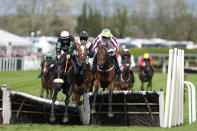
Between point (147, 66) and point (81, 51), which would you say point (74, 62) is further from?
point (147, 66)

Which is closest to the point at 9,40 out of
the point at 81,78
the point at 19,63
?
the point at 19,63

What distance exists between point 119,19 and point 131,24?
11230 millimetres

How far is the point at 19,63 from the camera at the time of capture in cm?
3225

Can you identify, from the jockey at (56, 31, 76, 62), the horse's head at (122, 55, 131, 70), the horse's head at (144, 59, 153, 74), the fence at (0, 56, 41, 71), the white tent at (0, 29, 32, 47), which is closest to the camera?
the jockey at (56, 31, 76, 62)

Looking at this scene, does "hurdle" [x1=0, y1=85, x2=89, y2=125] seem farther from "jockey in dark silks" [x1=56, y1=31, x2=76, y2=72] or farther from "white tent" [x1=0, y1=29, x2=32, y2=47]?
"white tent" [x1=0, y1=29, x2=32, y2=47]

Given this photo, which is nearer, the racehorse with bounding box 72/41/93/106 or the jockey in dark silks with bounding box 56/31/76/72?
the jockey in dark silks with bounding box 56/31/76/72

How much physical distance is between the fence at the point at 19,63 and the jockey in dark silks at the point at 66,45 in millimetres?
18708

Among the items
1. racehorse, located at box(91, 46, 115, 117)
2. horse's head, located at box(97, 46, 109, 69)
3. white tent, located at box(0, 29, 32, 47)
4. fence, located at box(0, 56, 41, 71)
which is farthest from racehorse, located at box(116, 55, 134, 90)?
white tent, located at box(0, 29, 32, 47)

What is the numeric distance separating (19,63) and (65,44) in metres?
21.8

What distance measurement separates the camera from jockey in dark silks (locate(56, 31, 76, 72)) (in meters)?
10.8

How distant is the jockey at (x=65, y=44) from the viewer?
426 inches

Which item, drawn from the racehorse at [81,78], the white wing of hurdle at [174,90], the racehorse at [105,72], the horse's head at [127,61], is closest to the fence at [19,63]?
the horse's head at [127,61]

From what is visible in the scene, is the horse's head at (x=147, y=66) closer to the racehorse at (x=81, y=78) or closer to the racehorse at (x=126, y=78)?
the racehorse at (x=126, y=78)

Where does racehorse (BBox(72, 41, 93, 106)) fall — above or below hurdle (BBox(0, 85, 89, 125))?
above
